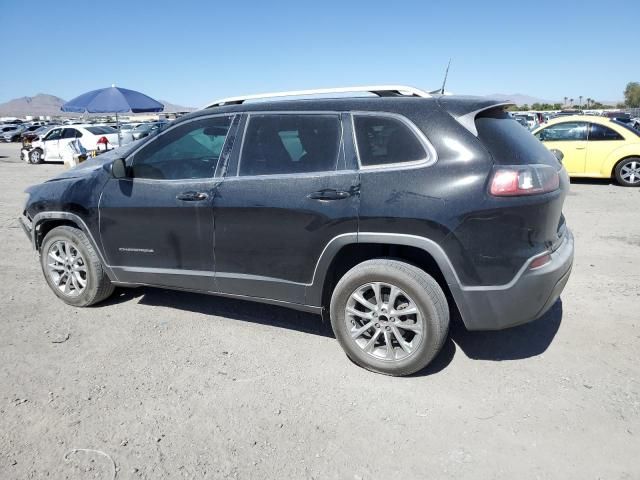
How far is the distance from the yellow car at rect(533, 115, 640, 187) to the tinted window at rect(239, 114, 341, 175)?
9.02 metres

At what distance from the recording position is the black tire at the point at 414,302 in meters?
3.09

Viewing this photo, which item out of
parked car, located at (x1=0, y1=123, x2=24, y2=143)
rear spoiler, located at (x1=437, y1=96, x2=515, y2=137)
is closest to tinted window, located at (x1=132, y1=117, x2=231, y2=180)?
rear spoiler, located at (x1=437, y1=96, x2=515, y2=137)

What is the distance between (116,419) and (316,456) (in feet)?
4.00

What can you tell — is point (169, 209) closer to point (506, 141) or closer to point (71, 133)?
point (506, 141)

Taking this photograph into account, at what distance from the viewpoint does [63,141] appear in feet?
65.4

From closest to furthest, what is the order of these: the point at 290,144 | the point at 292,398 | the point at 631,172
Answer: the point at 292,398, the point at 290,144, the point at 631,172

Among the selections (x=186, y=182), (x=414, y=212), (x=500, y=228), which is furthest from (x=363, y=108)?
(x=186, y=182)

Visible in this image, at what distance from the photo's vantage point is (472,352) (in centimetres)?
364

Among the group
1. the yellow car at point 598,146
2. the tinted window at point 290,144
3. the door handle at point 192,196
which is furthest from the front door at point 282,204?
the yellow car at point 598,146

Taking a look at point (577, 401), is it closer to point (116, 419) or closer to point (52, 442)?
point (116, 419)

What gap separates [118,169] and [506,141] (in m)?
2.89

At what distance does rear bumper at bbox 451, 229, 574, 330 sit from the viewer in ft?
9.78

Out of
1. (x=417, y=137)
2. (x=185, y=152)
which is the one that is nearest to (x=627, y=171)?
(x=417, y=137)

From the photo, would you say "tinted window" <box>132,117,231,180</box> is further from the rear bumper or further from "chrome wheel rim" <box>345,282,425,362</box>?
the rear bumper
